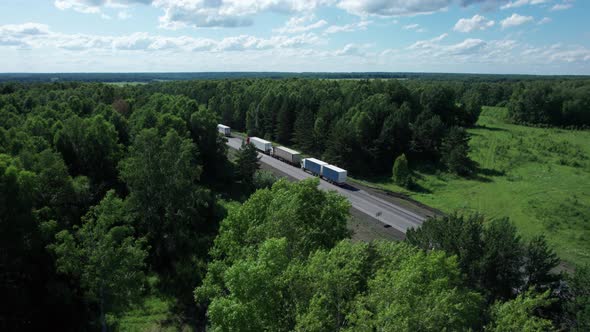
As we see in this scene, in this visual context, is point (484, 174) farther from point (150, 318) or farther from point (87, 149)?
point (87, 149)

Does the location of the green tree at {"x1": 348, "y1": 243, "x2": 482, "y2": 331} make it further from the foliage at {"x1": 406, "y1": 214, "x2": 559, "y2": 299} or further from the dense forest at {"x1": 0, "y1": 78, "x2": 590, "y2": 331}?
the foliage at {"x1": 406, "y1": 214, "x2": 559, "y2": 299}

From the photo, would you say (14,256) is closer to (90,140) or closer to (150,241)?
(150,241)

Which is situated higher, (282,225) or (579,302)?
(282,225)

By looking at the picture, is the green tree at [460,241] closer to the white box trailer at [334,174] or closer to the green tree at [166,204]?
the green tree at [166,204]

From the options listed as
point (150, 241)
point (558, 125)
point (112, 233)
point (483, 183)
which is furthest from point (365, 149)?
point (558, 125)

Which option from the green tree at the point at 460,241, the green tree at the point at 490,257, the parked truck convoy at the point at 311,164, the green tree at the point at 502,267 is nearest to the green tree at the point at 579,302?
the green tree at the point at 490,257

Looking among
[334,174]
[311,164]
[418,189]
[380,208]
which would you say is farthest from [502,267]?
[311,164]
